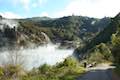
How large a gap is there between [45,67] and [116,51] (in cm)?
1548

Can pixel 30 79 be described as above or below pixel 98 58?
above

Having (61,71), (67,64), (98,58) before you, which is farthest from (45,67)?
(98,58)

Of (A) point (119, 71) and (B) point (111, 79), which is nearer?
(A) point (119, 71)

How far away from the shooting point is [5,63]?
1268 inches

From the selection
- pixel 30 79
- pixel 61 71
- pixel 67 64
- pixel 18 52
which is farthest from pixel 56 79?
pixel 67 64

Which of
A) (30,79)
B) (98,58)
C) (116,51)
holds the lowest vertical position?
(98,58)

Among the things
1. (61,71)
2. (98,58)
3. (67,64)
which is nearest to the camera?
(61,71)

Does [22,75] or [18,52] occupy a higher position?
[18,52]

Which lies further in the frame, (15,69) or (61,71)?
Result: (61,71)

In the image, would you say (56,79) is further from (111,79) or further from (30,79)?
(111,79)

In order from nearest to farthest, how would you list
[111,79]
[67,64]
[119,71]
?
[119,71]
[111,79]
[67,64]

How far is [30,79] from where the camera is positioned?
32219mm

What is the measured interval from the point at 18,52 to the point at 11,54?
73 centimetres

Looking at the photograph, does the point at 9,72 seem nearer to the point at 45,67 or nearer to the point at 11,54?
the point at 11,54
